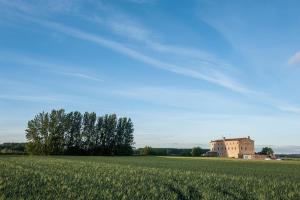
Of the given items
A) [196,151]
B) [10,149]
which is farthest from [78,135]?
[196,151]

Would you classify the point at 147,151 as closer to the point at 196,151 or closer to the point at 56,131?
the point at 196,151

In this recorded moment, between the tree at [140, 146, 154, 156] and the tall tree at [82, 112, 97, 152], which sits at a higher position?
the tall tree at [82, 112, 97, 152]

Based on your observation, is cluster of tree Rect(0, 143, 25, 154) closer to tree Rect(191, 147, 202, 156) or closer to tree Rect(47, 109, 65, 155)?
tree Rect(47, 109, 65, 155)

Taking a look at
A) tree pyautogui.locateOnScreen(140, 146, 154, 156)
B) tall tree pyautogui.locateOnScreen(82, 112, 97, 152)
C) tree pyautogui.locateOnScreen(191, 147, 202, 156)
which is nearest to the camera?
tall tree pyautogui.locateOnScreen(82, 112, 97, 152)

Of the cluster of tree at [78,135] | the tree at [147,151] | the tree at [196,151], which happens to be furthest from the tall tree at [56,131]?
the tree at [196,151]

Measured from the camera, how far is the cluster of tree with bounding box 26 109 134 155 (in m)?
119

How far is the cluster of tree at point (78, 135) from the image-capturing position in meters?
119

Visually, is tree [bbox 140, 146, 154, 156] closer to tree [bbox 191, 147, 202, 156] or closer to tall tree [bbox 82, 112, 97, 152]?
tall tree [bbox 82, 112, 97, 152]

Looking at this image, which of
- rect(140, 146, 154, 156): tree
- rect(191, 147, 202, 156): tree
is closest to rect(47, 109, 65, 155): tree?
rect(140, 146, 154, 156): tree

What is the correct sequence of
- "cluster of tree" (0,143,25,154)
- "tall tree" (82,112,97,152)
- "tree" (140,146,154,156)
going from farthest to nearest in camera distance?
"tree" (140,146,154,156) → "tall tree" (82,112,97,152) → "cluster of tree" (0,143,25,154)

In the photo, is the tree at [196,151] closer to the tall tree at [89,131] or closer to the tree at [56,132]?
the tall tree at [89,131]

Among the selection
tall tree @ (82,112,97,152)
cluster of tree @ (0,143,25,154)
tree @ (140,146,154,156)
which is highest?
tall tree @ (82,112,97,152)

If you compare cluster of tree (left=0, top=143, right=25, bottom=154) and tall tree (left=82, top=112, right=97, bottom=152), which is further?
tall tree (left=82, top=112, right=97, bottom=152)

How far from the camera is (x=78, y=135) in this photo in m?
127
